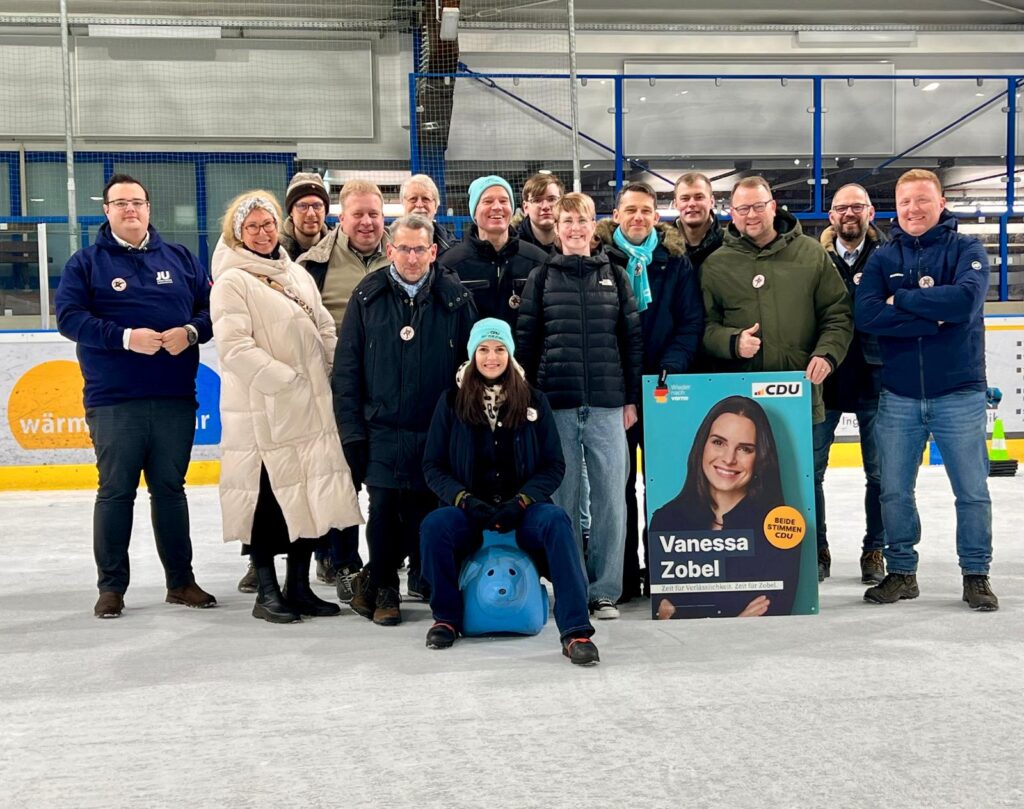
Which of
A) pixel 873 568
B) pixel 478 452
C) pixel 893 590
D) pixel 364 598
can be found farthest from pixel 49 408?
pixel 893 590

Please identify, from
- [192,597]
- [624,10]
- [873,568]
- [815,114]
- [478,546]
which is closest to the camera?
[478,546]

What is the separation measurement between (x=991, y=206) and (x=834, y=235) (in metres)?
8.09

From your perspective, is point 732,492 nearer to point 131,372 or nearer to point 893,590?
point 893,590

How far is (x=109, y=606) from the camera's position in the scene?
4344 mm

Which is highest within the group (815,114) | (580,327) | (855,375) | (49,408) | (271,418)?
(815,114)

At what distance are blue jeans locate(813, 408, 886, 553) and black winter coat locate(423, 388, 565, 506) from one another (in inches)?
56.2

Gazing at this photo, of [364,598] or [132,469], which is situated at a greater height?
[132,469]

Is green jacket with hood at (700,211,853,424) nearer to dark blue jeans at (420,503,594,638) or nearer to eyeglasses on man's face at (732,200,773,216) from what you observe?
eyeglasses on man's face at (732,200,773,216)

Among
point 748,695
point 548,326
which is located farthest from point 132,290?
point 748,695

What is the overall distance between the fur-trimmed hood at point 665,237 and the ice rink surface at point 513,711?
53.8 inches


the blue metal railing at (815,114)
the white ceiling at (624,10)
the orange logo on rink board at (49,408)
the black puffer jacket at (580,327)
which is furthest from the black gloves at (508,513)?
the white ceiling at (624,10)

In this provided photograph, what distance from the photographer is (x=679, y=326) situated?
4.47 metres

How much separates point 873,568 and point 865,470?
41cm

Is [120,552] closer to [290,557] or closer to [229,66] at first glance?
[290,557]
